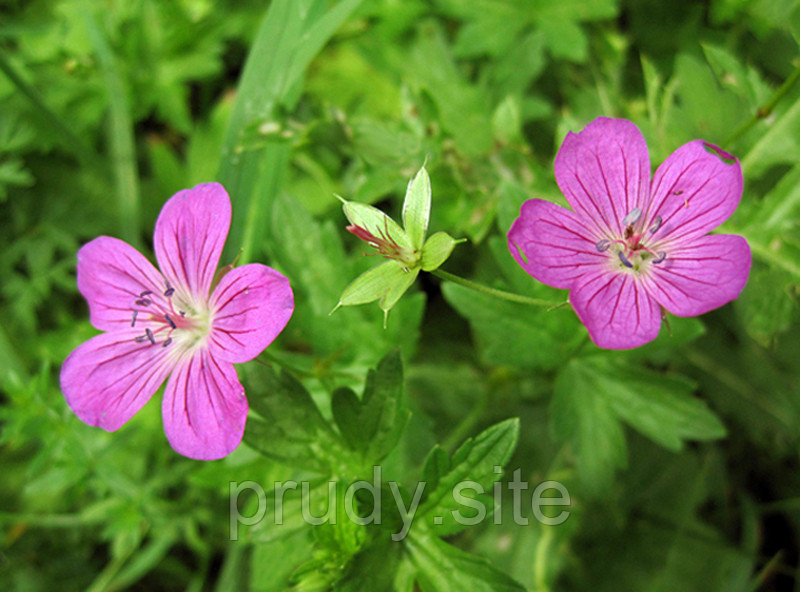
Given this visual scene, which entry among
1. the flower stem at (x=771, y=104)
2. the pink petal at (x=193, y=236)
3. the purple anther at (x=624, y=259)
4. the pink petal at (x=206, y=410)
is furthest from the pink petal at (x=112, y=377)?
the flower stem at (x=771, y=104)

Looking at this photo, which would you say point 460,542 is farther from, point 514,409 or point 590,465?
point 590,465

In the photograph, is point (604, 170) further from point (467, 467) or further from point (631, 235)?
point (467, 467)

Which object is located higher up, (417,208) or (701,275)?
(417,208)

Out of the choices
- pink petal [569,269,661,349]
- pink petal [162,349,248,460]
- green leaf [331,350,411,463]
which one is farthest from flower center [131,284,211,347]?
pink petal [569,269,661,349]

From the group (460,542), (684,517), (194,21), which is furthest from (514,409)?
(194,21)

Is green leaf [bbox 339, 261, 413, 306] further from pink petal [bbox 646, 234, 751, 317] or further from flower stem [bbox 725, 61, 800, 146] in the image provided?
flower stem [bbox 725, 61, 800, 146]

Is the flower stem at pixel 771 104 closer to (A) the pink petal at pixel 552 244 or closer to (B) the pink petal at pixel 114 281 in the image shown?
(A) the pink petal at pixel 552 244

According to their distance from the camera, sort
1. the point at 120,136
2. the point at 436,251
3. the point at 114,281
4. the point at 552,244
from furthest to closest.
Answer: the point at 120,136 < the point at 114,281 < the point at 552,244 < the point at 436,251

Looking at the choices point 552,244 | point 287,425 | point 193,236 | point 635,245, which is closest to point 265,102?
point 193,236
